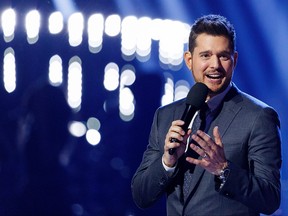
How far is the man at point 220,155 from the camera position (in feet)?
4.92

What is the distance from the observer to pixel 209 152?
146 centimetres

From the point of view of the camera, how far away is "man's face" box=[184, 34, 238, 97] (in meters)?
1.68

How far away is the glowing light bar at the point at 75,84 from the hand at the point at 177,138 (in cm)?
247

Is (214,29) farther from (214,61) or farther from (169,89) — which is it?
(169,89)

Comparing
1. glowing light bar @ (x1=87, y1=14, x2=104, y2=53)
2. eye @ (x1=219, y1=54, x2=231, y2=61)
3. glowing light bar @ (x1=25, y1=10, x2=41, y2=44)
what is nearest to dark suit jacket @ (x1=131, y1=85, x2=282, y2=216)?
eye @ (x1=219, y1=54, x2=231, y2=61)

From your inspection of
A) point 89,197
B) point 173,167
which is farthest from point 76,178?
point 173,167

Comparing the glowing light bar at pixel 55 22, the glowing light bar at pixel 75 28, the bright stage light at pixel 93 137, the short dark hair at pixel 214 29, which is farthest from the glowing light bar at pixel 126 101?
the short dark hair at pixel 214 29

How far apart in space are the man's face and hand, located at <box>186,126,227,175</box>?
259mm

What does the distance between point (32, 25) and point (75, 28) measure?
301mm

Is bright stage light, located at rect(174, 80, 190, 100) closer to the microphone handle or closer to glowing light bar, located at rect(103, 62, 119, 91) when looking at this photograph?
glowing light bar, located at rect(103, 62, 119, 91)

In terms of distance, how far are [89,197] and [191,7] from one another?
1470 millimetres

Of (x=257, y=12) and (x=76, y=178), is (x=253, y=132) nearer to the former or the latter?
(x=257, y=12)

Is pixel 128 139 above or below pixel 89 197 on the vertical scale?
above

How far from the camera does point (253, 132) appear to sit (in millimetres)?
1610
